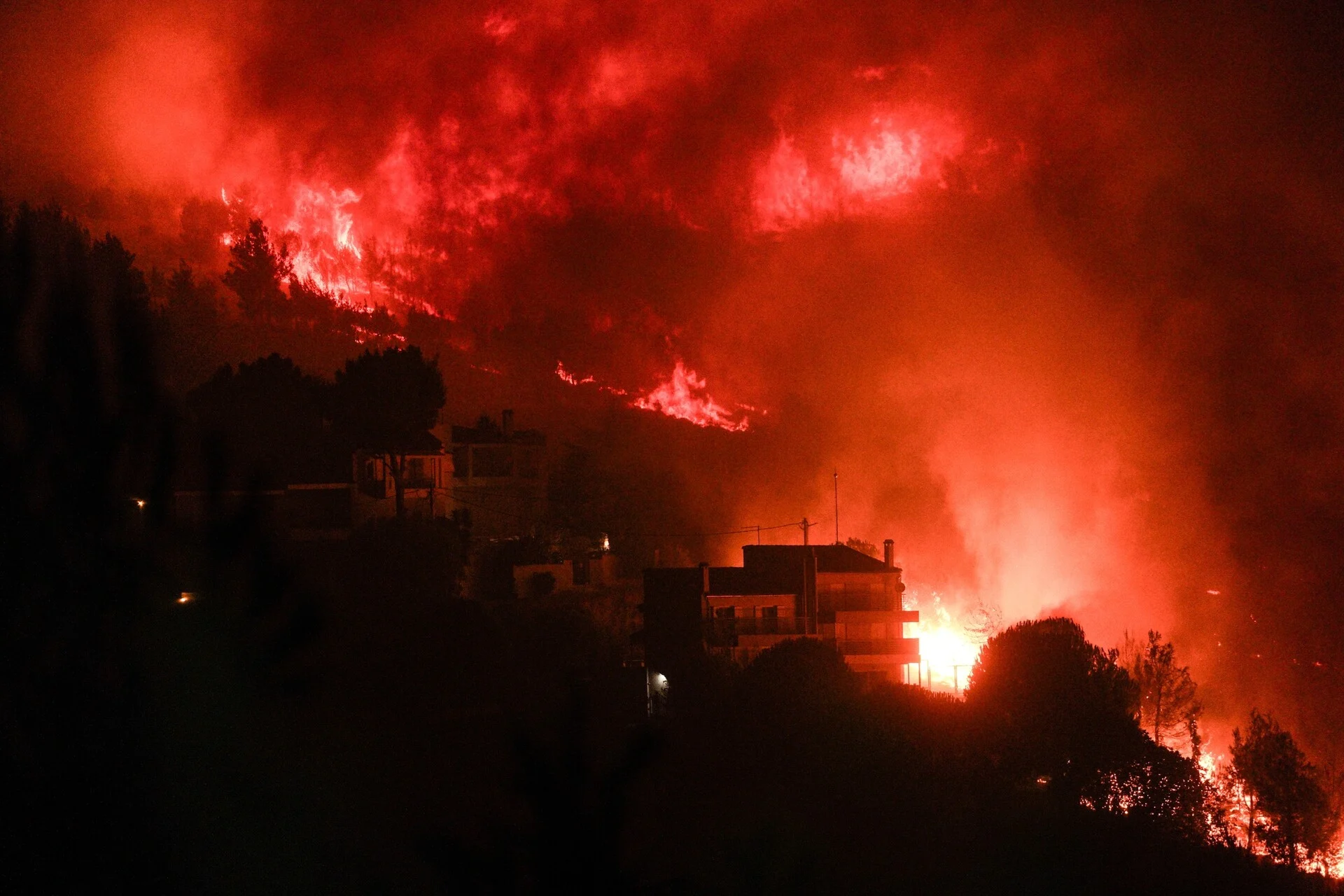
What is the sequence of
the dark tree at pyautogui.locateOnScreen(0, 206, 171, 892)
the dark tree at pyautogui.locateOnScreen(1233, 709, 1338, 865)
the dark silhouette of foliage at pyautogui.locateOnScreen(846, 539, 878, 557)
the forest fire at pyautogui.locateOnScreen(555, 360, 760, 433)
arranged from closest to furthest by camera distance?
the dark tree at pyautogui.locateOnScreen(0, 206, 171, 892) < the dark tree at pyautogui.locateOnScreen(1233, 709, 1338, 865) < the dark silhouette of foliage at pyautogui.locateOnScreen(846, 539, 878, 557) < the forest fire at pyautogui.locateOnScreen(555, 360, 760, 433)

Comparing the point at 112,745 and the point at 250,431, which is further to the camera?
the point at 250,431

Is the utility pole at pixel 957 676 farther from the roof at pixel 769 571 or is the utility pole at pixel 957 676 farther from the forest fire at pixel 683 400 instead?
the forest fire at pixel 683 400

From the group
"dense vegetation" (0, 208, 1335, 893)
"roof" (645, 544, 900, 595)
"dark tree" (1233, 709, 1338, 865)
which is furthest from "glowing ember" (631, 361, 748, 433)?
"dark tree" (1233, 709, 1338, 865)

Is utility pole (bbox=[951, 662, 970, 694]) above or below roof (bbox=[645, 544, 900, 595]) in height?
below

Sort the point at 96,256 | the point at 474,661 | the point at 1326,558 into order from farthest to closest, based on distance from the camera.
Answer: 1. the point at 1326,558
2. the point at 96,256
3. the point at 474,661

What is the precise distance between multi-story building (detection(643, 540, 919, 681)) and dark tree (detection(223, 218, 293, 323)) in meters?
26.2

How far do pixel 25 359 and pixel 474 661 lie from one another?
13.9m

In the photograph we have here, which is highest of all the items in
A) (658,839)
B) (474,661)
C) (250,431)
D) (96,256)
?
(96,256)

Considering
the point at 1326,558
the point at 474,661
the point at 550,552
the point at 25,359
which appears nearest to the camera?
the point at 25,359

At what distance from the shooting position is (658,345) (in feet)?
187

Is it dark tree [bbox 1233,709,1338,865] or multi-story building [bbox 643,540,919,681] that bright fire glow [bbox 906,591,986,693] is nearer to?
multi-story building [bbox 643,540,919,681]

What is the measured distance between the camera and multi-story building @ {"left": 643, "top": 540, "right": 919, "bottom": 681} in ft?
104

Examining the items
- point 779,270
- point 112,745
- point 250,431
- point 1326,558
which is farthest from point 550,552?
point 1326,558

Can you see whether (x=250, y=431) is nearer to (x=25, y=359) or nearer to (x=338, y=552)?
(x=338, y=552)
